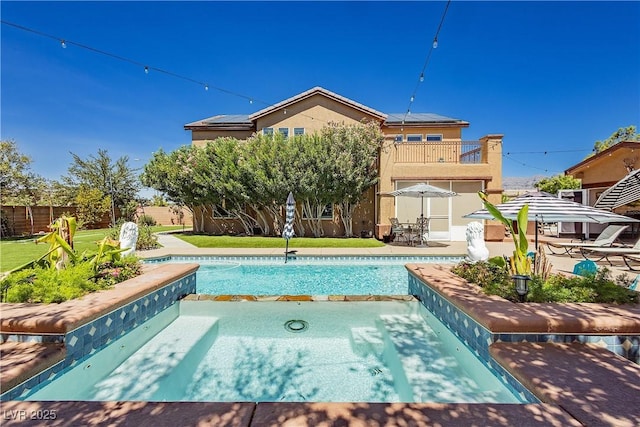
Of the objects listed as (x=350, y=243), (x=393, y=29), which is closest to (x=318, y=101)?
(x=393, y=29)

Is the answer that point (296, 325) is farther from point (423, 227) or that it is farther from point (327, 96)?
point (327, 96)

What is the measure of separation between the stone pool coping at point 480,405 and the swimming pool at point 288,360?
16.8 inches

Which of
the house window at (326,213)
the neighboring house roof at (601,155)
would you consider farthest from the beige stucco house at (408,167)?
the neighboring house roof at (601,155)

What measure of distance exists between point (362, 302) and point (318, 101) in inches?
619

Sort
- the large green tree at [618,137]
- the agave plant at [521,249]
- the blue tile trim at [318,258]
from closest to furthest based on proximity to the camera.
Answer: the agave plant at [521,249] < the blue tile trim at [318,258] < the large green tree at [618,137]

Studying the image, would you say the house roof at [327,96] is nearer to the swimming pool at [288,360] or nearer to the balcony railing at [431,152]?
the balcony railing at [431,152]

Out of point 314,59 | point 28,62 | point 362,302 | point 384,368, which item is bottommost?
point 384,368

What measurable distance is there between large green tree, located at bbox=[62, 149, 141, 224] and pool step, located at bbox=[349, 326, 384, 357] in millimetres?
31586

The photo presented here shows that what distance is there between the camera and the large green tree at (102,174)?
30.0 metres

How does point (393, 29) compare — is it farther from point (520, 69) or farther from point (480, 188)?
point (480, 188)

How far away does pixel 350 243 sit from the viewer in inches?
541

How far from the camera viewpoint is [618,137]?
35.3 metres

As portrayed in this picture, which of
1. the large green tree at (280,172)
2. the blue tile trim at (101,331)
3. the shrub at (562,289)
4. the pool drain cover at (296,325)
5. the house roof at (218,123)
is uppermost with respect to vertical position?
the house roof at (218,123)

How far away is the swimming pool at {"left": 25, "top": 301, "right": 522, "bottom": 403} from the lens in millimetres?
3488
